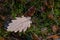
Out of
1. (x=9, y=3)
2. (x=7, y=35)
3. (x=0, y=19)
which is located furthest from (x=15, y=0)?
(x=7, y=35)

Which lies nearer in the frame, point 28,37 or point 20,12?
point 28,37

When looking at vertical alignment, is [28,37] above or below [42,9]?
below

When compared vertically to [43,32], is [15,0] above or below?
above

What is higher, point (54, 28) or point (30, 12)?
point (30, 12)

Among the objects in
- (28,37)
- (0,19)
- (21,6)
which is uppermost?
(21,6)

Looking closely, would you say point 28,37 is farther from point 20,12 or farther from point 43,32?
point 20,12

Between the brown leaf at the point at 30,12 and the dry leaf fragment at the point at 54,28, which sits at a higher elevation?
the brown leaf at the point at 30,12

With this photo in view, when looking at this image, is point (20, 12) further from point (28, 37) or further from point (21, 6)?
point (28, 37)

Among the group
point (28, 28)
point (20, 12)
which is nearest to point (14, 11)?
point (20, 12)

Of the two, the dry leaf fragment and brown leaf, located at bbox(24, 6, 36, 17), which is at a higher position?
brown leaf, located at bbox(24, 6, 36, 17)
